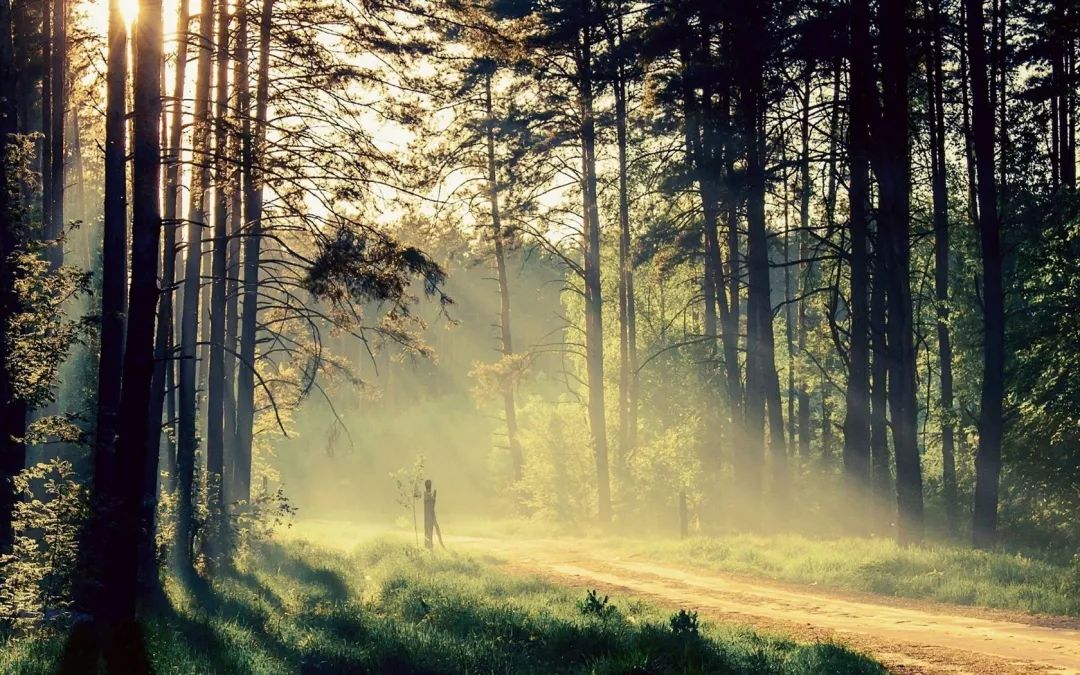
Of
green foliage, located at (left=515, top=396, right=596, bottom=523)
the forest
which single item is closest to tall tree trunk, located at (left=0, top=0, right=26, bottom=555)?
the forest

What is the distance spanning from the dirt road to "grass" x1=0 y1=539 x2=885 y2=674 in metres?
1.19

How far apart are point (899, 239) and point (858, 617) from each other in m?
8.46

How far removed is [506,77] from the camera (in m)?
32.0

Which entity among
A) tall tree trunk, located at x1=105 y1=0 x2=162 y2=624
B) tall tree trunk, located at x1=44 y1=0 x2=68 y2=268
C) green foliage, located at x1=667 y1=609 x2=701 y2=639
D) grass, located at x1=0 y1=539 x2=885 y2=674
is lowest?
grass, located at x1=0 y1=539 x2=885 y2=674

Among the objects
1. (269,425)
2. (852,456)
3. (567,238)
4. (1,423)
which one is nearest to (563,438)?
(567,238)

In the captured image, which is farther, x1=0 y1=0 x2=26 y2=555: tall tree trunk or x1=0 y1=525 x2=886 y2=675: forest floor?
x1=0 y1=0 x2=26 y2=555: tall tree trunk

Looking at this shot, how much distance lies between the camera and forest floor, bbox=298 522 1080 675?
1007 cm

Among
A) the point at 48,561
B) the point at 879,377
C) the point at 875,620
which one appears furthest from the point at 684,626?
the point at 879,377

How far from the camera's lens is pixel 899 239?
61.9 feet

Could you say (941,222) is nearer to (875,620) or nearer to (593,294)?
(593,294)

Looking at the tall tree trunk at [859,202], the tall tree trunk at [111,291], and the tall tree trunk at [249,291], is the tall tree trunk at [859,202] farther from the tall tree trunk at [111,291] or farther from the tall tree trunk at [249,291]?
the tall tree trunk at [111,291]

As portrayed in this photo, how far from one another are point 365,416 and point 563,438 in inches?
1346

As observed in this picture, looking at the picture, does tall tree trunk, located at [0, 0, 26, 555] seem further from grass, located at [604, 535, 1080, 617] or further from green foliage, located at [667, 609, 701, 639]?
grass, located at [604, 535, 1080, 617]

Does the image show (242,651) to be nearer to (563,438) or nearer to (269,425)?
(269,425)
